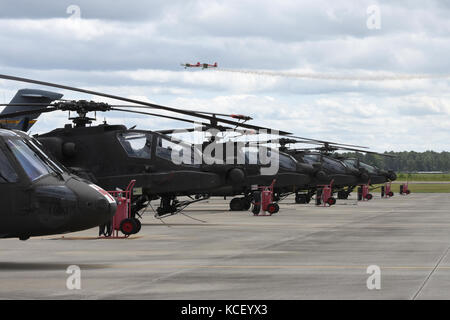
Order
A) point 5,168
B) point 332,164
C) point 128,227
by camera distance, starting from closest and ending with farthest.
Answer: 1. point 5,168
2. point 128,227
3. point 332,164

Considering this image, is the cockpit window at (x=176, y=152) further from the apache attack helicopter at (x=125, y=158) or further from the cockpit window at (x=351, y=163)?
the cockpit window at (x=351, y=163)

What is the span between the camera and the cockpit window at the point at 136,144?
22.7 meters

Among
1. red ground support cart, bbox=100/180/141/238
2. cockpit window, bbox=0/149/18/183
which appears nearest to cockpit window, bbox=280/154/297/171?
red ground support cart, bbox=100/180/141/238

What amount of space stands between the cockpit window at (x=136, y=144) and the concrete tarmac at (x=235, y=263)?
2.05 metres

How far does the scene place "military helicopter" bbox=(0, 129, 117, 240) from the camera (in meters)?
13.3

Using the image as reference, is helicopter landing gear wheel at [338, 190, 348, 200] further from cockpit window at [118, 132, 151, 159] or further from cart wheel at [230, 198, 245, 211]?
cockpit window at [118, 132, 151, 159]

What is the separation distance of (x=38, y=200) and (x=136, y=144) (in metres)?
9.61

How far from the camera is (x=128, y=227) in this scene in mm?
19641

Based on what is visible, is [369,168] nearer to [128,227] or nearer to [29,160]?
[128,227]

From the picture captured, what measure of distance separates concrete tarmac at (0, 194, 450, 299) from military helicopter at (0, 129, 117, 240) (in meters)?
0.65

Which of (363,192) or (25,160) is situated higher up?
(25,160)

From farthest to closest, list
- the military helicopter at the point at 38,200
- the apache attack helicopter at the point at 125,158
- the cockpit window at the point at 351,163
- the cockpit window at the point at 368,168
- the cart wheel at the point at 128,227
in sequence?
1. the cockpit window at the point at 368,168
2. the cockpit window at the point at 351,163
3. the apache attack helicopter at the point at 125,158
4. the cart wheel at the point at 128,227
5. the military helicopter at the point at 38,200

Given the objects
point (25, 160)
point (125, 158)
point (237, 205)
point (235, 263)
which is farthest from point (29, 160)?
point (237, 205)

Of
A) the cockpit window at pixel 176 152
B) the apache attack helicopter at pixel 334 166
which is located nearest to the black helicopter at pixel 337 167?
the apache attack helicopter at pixel 334 166
